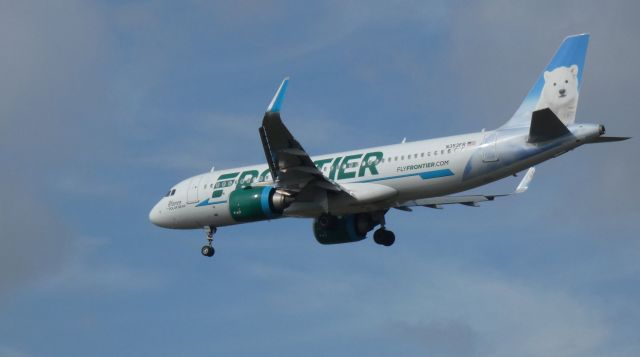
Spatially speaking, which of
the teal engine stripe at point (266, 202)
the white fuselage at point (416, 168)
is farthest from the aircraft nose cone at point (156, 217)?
the teal engine stripe at point (266, 202)

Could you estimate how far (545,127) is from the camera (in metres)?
47.9

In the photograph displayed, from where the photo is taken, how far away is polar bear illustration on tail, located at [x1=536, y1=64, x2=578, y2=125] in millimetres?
49812

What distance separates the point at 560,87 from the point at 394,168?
6610 mm

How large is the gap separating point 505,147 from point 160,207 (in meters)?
15.7

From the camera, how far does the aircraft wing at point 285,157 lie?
1887 inches

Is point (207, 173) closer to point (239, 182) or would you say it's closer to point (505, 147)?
point (239, 182)

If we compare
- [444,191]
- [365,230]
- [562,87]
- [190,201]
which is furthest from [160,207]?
[562,87]

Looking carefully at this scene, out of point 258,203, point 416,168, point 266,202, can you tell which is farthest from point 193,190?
point 416,168

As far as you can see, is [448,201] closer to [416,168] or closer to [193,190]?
[416,168]

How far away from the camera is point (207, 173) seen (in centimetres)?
5728

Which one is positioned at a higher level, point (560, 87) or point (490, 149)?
point (560, 87)

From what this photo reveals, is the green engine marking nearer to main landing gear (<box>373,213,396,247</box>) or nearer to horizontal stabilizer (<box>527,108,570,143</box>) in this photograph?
main landing gear (<box>373,213,396,247</box>)

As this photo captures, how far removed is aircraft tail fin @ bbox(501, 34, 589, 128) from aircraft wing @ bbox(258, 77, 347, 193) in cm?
707

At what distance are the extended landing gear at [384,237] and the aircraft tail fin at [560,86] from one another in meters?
7.45
